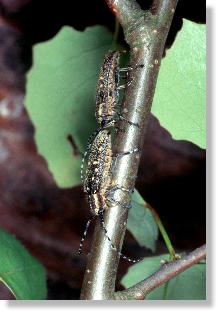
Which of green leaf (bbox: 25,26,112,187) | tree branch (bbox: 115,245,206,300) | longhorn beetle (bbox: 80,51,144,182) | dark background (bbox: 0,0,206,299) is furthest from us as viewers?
dark background (bbox: 0,0,206,299)

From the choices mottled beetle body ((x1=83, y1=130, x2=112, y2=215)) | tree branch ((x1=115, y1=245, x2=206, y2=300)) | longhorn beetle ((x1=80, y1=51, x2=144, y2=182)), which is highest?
longhorn beetle ((x1=80, y1=51, x2=144, y2=182))

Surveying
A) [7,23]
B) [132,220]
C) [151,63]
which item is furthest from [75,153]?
[151,63]

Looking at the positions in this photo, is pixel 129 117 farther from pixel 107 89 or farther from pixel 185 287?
pixel 185 287

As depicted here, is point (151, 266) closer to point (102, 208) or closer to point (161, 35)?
point (102, 208)

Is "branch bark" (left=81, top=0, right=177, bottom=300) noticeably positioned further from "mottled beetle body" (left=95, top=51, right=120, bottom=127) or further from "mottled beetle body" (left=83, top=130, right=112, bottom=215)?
"mottled beetle body" (left=95, top=51, right=120, bottom=127)

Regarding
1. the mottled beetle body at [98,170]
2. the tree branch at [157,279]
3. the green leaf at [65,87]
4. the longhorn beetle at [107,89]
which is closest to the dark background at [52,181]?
the green leaf at [65,87]

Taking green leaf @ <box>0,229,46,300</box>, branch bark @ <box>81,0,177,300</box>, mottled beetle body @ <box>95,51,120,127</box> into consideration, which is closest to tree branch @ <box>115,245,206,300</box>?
branch bark @ <box>81,0,177,300</box>

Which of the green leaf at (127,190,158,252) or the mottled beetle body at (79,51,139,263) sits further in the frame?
the green leaf at (127,190,158,252)
